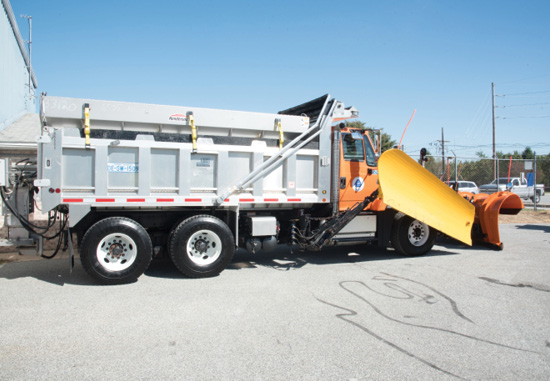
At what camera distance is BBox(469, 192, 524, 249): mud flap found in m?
9.52

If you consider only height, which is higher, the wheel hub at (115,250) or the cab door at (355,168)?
the cab door at (355,168)

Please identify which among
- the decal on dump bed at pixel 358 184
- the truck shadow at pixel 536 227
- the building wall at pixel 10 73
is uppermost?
the building wall at pixel 10 73

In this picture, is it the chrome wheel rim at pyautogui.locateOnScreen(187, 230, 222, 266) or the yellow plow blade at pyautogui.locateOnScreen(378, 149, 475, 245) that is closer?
the chrome wheel rim at pyautogui.locateOnScreen(187, 230, 222, 266)

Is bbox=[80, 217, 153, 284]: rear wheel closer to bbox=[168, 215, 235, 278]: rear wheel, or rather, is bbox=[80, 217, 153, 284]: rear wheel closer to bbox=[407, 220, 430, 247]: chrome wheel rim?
bbox=[168, 215, 235, 278]: rear wheel

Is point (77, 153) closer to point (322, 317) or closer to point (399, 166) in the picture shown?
point (322, 317)

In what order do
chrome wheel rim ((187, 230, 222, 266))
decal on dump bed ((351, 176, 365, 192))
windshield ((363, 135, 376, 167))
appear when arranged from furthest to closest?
windshield ((363, 135, 376, 167))
decal on dump bed ((351, 176, 365, 192))
chrome wheel rim ((187, 230, 222, 266))

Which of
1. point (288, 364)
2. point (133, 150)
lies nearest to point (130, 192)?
point (133, 150)

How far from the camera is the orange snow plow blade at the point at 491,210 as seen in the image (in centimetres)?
952

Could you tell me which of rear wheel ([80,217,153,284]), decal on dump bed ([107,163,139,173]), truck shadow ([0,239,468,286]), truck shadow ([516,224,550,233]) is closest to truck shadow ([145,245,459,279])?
truck shadow ([0,239,468,286])

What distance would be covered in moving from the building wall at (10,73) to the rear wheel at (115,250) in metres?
16.2

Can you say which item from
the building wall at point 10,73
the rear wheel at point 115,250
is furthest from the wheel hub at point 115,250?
the building wall at point 10,73

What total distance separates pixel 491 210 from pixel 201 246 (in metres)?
6.78

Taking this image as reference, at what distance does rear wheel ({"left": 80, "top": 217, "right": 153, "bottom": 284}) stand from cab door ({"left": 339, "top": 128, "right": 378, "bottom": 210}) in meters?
3.84

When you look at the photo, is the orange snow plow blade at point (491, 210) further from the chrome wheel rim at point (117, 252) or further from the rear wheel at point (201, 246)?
the chrome wheel rim at point (117, 252)
